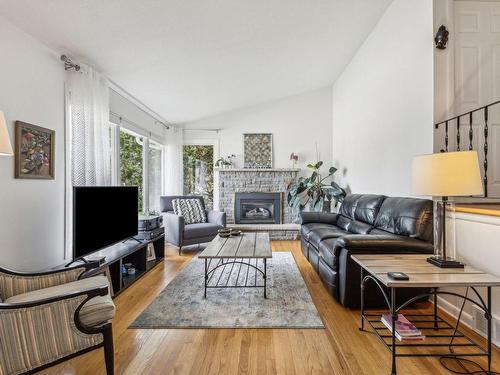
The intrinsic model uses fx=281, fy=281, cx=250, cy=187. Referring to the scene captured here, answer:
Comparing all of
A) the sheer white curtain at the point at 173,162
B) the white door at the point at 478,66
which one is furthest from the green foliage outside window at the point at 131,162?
A: the white door at the point at 478,66

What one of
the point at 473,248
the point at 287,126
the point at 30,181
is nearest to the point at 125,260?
the point at 30,181

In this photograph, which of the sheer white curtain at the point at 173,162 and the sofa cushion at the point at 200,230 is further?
the sheer white curtain at the point at 173,162

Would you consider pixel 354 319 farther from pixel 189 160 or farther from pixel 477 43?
pixel 189 160

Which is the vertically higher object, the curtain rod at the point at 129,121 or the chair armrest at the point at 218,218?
the curtain rod at the point at 129,121

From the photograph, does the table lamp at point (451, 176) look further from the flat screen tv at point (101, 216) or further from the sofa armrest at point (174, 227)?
the sofa armrest at point (174, 227)

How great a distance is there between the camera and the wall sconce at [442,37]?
2652 millimetres

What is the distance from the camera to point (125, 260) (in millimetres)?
3605

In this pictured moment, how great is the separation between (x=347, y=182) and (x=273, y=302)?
10.9ft

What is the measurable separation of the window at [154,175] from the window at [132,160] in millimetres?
370

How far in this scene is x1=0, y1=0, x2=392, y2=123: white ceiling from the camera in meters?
2.36

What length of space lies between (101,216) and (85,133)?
0.92m

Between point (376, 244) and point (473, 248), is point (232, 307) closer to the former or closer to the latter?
point (376, 244)

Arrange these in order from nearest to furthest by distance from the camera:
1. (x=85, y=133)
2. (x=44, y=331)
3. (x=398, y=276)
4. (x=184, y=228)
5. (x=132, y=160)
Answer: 1. (x=44, y=331)
2. (x=398, y=276)
3. (x=85, y=133)
4. (x=184, y=228)
5. (x=132, y=160)

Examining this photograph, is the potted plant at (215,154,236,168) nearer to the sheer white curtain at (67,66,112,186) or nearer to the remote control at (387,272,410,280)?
the sheer white curtain at (67,66,112,186)
